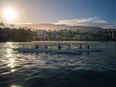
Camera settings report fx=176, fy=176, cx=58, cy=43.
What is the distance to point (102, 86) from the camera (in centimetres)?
1831

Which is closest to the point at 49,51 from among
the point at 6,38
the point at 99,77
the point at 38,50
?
the point at 38,50

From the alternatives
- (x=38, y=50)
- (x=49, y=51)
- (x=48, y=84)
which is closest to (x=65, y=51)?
(x=49, y=51)

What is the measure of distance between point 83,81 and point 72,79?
154cm

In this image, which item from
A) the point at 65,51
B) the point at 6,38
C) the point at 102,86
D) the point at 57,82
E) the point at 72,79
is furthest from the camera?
the point at 6,38

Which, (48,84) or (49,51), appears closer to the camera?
(48,84)

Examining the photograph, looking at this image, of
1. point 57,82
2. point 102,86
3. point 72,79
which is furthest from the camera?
point 72,79

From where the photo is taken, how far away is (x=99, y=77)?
22.4 meters

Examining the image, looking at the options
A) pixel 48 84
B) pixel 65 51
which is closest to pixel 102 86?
pixel 48 84

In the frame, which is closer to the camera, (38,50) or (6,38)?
(38,50)

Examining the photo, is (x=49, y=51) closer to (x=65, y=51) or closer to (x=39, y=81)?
(x=65, y=51)

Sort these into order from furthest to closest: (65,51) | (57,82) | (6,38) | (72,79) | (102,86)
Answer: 1. (6,38)
2. (65,51)
3. (72,79)
4. (57,82)
5. (102,86)

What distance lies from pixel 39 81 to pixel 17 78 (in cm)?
326

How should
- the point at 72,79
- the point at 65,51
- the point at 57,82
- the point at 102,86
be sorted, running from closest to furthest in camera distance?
the point at 102,86
the point at 57,82
the point at 72,79
the point at 65,51

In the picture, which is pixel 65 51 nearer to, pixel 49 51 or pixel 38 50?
pixel 49 51
